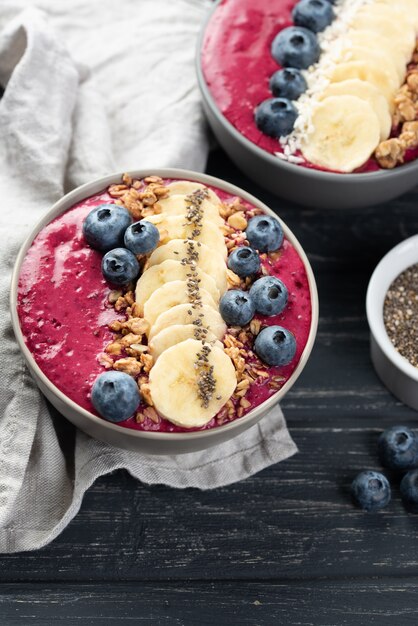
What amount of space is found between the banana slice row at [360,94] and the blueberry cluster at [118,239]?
62cm

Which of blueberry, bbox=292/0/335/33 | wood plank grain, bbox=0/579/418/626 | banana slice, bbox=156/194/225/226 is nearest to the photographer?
wood plank grain, bbox=0/579/418/626

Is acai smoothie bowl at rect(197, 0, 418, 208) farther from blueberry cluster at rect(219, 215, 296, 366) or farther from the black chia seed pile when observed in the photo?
blueberry cluster at rect(219, 215, 296, 366)

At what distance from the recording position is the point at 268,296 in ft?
6.91

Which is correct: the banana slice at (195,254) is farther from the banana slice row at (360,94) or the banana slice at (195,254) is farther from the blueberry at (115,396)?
the banana slice row at (360,94)

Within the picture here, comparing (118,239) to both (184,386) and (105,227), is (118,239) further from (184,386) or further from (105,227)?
(184,386)

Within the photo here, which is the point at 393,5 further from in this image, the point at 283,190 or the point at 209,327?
the point at 209,327

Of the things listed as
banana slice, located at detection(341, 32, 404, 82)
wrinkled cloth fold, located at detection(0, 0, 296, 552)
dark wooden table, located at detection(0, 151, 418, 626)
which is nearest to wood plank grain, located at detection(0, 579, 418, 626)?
dark wooden table, located at detection(0, 151, 418, 626)

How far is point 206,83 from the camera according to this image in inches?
102

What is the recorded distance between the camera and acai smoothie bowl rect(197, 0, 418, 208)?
2453 millimetres

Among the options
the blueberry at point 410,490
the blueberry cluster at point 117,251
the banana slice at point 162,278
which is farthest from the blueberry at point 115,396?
the blueberry at point 410,490

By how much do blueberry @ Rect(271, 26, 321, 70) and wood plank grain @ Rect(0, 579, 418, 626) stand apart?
1.42 metres

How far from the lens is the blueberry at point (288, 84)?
248cm

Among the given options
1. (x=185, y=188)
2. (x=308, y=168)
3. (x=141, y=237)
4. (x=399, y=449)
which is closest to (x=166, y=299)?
(x=141, y=237)

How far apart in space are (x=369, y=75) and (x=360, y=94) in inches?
2.8
